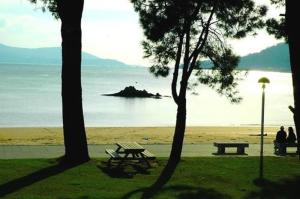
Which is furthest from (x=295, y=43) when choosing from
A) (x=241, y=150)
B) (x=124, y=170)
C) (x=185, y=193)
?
(x=241, y=150)

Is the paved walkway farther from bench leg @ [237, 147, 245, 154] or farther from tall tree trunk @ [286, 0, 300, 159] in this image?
tall tree trunk @ [286, 0, 300, 159]

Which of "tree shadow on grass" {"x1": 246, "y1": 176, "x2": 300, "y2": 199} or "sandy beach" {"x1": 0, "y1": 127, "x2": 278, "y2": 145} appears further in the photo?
"sandy beach" {"x1": 0, "y1": 127, "x2": 278, "y2": 145}

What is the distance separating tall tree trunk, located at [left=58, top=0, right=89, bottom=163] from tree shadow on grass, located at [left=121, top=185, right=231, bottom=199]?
4460mm

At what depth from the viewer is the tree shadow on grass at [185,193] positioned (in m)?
12.4

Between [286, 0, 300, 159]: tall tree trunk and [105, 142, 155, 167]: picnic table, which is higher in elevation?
[286, 0, 300, 159]: tall tree trunk

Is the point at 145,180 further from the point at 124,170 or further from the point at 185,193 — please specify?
the point at 185,193

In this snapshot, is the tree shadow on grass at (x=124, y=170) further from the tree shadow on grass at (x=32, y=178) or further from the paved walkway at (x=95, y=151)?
the paved walkway at (x=95, y=151)

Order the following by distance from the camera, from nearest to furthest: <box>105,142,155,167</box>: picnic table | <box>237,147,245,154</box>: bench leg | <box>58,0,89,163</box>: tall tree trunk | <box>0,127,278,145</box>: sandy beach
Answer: <box>105,142,155,167</box>: picnic table
<box>58,0,89,163</box>: tall tree trunk
<box>237,147,245,154</box>: bench leg
<box>0,127,278,145</box>: sandy beach

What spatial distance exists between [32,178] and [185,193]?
419cm

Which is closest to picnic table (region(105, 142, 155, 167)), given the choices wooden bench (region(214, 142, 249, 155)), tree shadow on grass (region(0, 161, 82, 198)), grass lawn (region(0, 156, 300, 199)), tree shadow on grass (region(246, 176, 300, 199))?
grass lawn (region(0, 156, 300, 199))

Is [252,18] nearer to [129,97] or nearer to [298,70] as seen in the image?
[298,70]

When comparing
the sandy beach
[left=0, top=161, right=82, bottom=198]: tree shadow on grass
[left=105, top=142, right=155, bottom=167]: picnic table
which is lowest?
the sandy beach

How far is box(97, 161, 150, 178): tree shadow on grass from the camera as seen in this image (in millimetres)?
15078

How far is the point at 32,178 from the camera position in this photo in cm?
1417
